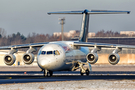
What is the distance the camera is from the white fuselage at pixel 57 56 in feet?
86.4

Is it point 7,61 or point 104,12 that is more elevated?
point 104,12

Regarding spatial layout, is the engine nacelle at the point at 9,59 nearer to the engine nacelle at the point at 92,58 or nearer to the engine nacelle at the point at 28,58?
the engine nacelle at the point at 28,58

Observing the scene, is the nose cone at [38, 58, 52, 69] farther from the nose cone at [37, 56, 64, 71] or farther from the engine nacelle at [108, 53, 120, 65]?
the engine nacelle at [108, 53, 120, 65]

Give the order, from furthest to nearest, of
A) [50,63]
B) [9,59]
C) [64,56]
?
[9,59], [64,56], [50,63]

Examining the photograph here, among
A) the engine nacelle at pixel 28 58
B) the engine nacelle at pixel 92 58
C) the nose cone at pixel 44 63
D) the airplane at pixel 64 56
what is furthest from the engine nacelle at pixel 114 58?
the engine nacelle at pixel 28 58

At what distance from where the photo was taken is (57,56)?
2714 cm

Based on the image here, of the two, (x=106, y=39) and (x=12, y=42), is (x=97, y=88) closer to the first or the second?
(x=106, y=39)

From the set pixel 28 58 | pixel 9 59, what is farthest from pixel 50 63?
pixel 9 59

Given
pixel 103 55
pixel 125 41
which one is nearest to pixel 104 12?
pixel 103 55

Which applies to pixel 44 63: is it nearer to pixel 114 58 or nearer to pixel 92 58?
pixel 92 58

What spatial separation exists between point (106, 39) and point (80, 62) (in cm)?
5805

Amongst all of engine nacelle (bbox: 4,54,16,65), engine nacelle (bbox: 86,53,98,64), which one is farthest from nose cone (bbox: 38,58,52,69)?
engine nacelle (bbox: 4,54,16,65)

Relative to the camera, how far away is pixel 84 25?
37688 mm

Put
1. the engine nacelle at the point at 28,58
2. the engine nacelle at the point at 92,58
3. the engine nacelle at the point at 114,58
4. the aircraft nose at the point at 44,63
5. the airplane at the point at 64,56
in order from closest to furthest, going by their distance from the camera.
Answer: the aircraft nose at the point at 44,63
the airplane at the point at 64,56
the engine nacelle at the point at 114,58
the engine nacelle at the point at 92,58
the engine nacelle at the point at 28,58
